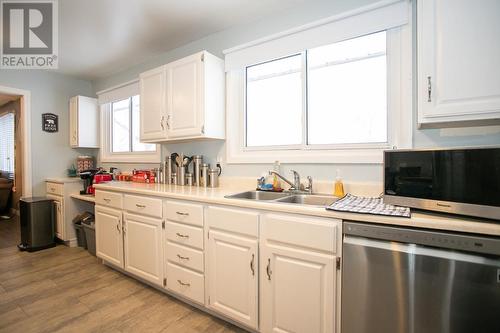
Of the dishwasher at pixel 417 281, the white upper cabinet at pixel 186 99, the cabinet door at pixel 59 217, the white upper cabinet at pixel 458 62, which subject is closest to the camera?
the dishwasher at pixel 417 281

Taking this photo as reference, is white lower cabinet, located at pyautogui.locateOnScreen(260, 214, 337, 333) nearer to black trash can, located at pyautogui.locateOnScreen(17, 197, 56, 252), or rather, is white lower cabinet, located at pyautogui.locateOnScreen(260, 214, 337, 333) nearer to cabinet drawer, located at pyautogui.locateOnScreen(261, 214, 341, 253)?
cabinet drawer, located at pyautogui.locateOnScreen(261, 214, 341, 253)

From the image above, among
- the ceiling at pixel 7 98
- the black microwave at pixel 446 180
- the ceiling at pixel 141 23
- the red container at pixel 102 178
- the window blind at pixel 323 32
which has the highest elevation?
the ceiling at pixel 141 23

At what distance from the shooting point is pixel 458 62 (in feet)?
3.95

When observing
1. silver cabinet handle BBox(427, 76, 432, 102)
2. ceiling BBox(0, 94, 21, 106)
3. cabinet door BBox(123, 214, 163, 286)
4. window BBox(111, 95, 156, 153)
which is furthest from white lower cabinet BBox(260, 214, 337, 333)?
ceiling BBox(0, 94, 21, 106)

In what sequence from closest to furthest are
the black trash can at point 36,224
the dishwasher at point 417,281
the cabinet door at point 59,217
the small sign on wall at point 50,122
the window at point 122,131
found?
1. the dishwasher at point 417,281
2. the black trash can at point 36,224
3. the cabinet door at point 59,217
4. the window at point 122,131
5. the small sign on wall at point 50,122

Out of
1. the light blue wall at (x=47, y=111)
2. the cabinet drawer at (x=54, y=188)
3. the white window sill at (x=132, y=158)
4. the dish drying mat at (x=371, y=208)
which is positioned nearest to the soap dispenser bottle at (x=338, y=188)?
the dish drying mat at (x=371, y=208)

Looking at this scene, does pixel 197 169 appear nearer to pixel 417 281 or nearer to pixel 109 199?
pixel 109 199

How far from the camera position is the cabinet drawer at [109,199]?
2.38 meters

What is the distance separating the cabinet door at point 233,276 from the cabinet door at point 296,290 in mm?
70

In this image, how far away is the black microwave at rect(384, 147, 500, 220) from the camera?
1019 millimetres

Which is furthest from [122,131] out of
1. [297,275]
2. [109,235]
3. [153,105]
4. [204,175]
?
[297,275]

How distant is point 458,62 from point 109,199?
9.61 ft

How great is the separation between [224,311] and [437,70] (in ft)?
6.36

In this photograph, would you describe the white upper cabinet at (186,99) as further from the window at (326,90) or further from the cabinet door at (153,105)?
the window at (326,90)
